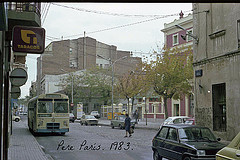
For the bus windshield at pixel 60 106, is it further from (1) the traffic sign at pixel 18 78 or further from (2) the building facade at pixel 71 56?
(2) the building facade at pixel 71 56

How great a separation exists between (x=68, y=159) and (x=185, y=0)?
399 inches

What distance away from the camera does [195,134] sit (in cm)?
1013

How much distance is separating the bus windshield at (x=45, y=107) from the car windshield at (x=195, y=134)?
1421 cm

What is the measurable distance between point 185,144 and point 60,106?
48.5 feet

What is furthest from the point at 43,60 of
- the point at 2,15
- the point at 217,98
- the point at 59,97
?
the point at 2,15

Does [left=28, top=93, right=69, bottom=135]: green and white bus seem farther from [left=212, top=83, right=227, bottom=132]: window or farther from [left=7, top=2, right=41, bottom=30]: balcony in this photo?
[left=7, top=2, right=41, bottom=30]: balcony

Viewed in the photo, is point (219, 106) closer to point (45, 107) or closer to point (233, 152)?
point (45, 107)

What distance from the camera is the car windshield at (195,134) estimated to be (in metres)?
9.93

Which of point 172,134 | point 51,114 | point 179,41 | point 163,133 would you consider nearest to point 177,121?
point 51,114

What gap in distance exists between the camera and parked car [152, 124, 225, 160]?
899 centimetres

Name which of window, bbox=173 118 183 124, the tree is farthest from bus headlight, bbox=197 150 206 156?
the tree

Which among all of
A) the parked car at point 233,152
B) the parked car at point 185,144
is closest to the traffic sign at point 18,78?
the parked car at point 185,144

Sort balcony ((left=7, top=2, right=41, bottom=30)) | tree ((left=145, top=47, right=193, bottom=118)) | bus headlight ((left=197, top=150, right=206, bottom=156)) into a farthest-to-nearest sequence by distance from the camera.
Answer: tree ((left=145, top=47, right=193, bottom=118)) → balcony ((left=7, top=2, right=41, bottom=30)) → bus headlight ((left=197, top=150, right=206, bottom=156))

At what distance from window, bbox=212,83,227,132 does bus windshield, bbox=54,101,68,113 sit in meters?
10.2
